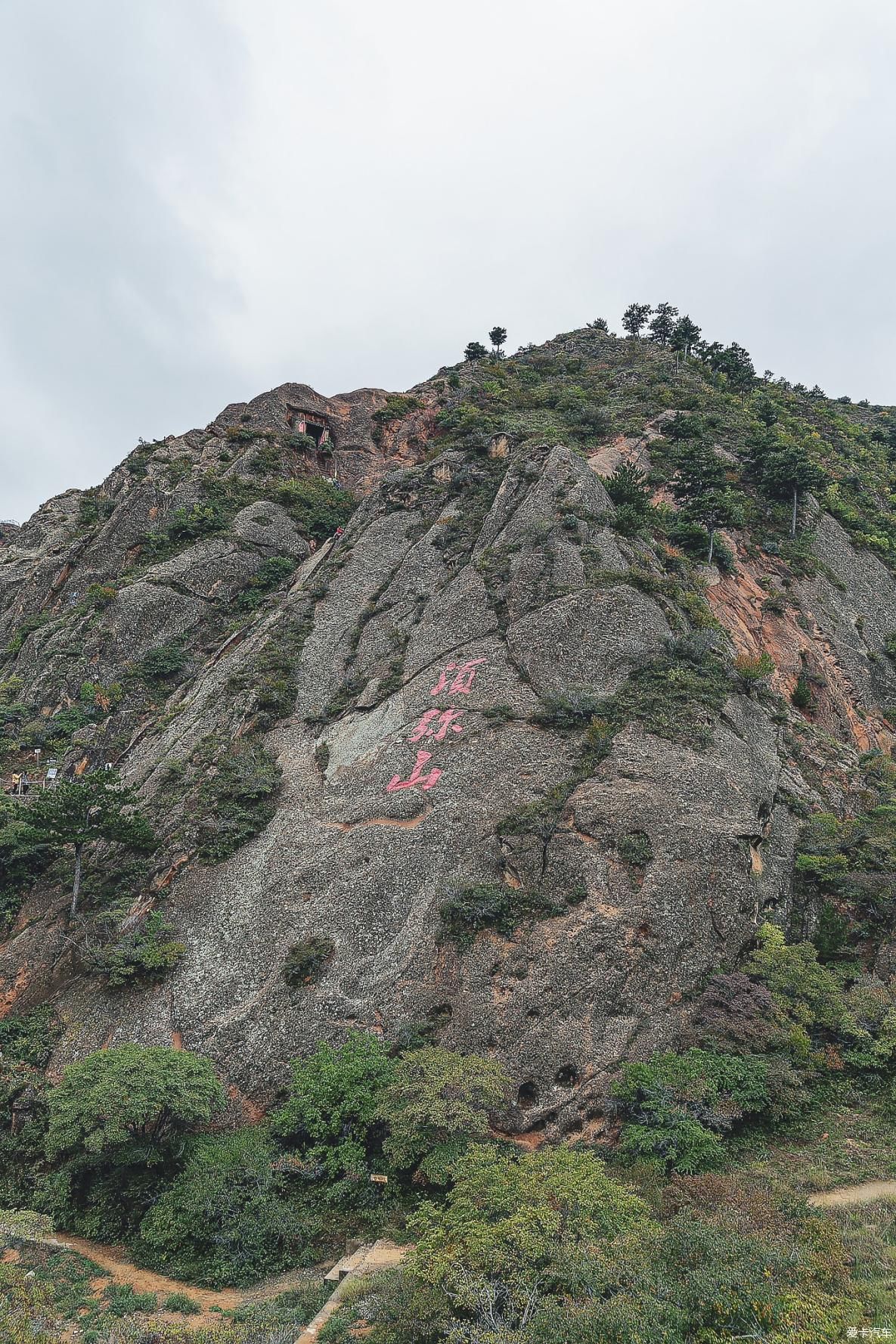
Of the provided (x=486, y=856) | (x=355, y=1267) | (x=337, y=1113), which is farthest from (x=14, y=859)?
(x=355, y=1267)

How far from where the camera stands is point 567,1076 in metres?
19.1

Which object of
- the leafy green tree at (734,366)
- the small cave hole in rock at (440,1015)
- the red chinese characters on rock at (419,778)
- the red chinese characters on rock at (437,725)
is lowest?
the small cave hole in rock at (440,1015)

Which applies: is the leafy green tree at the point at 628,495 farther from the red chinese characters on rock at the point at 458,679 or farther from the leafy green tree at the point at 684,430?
the red chinese characters on rock at the point at 458,679

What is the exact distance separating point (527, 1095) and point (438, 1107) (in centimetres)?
289

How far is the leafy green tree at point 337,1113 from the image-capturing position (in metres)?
18.3

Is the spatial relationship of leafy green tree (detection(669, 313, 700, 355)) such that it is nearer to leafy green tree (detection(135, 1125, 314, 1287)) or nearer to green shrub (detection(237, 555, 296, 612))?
green shrub (detection(237, 555, 296, 612))

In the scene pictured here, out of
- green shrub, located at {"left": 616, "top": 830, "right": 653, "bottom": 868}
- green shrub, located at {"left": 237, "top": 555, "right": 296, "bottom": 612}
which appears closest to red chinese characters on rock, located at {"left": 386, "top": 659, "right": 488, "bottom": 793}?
green shrub, located at {"left": 616, "top": 830, "right": 653, "bottom": 868}

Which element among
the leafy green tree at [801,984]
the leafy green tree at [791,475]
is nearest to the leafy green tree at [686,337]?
the leafy green tree at [791,475]

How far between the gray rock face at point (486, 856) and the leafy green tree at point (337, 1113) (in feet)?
4.46

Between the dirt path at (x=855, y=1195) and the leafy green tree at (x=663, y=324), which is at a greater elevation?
the leafy green tree at (x=663, y=324)

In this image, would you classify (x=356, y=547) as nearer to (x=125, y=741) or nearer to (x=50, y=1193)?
(x=125, y=741)

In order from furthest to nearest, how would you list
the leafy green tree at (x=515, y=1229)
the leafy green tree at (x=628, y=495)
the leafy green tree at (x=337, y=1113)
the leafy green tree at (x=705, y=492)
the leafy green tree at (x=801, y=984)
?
1. the leafy green tree at (x=705, y=492)
2. the leafy green tree at (x=628, y=495)
3. the leafy green tree at (x=801, y=984)
4. the leafy green tree at (x=337, y=1113)
5. the leafy green tree at (x=515, y=1229)

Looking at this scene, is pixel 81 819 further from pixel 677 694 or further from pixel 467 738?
pixel 677 694

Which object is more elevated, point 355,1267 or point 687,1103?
point 687,1103
